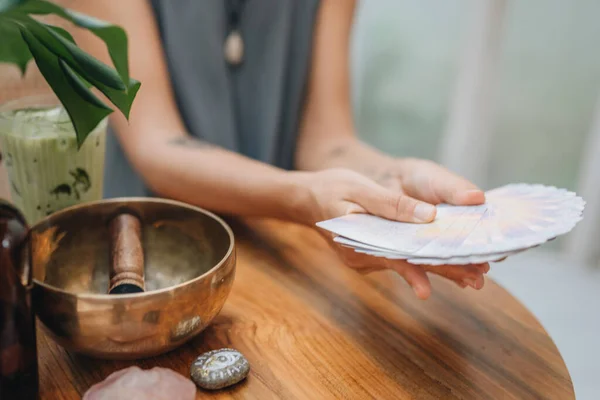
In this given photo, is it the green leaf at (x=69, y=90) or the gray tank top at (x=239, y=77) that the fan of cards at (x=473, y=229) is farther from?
the gray tank top at (x=239, y=77)

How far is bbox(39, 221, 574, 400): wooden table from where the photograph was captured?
566 mm

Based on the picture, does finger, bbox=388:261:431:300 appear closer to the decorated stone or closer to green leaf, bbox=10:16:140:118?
the decorated stone

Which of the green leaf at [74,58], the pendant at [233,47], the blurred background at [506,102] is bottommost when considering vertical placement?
the blurred background at [506,102]

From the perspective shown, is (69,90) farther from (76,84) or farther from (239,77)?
(239,77)

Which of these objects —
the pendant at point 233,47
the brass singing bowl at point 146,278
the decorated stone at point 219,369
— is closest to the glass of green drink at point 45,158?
the brass singing bowl at point 146,278

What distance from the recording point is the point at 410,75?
7.90ft

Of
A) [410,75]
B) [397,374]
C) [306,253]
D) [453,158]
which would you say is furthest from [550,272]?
[397,374]

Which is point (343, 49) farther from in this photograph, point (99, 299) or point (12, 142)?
point (99, 299)

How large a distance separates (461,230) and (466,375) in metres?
0.15

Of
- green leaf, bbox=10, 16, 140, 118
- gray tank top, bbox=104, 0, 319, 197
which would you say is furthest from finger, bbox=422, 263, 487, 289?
gray tank top, bbox=104, 0, 319, 197

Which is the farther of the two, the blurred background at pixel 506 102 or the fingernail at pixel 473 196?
the blurred background at pixel 506 102

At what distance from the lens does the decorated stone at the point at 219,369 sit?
1.78 ft

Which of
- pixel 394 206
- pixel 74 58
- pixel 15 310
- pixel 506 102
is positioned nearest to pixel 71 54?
pixel 74 58

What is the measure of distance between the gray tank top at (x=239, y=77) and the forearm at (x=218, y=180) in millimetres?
164
